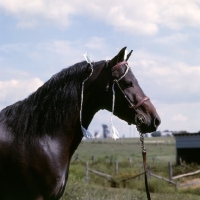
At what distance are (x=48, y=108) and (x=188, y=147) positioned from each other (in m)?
34.6

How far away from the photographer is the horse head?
182 inches

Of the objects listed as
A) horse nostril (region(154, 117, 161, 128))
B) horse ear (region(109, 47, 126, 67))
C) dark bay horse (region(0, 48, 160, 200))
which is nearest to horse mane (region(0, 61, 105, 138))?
dark bay horse (region(0, 48, 160, 200))

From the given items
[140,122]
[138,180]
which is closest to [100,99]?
[140,122]

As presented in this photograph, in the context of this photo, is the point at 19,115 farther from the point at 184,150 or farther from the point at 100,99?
the point at 184,150

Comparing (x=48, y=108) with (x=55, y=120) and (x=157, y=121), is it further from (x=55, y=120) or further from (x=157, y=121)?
(x=157, y=121)

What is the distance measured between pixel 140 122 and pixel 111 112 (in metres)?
0.39

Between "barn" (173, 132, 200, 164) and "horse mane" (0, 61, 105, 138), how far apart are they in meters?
33.6

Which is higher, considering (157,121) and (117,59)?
(117,59)

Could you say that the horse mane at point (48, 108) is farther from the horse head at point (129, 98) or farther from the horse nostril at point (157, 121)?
the horse nostril at point (157, 121)

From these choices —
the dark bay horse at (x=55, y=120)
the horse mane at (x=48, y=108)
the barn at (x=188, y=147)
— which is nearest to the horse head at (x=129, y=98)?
the dark bay horse at (x=55, y=120)

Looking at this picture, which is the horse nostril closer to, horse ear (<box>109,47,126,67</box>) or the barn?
horse ear (<box>109,47,126,67</box>)

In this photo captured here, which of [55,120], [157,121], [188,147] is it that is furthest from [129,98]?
[188,147]

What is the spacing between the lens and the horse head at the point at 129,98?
15.2ft

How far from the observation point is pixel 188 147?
37.8 m
